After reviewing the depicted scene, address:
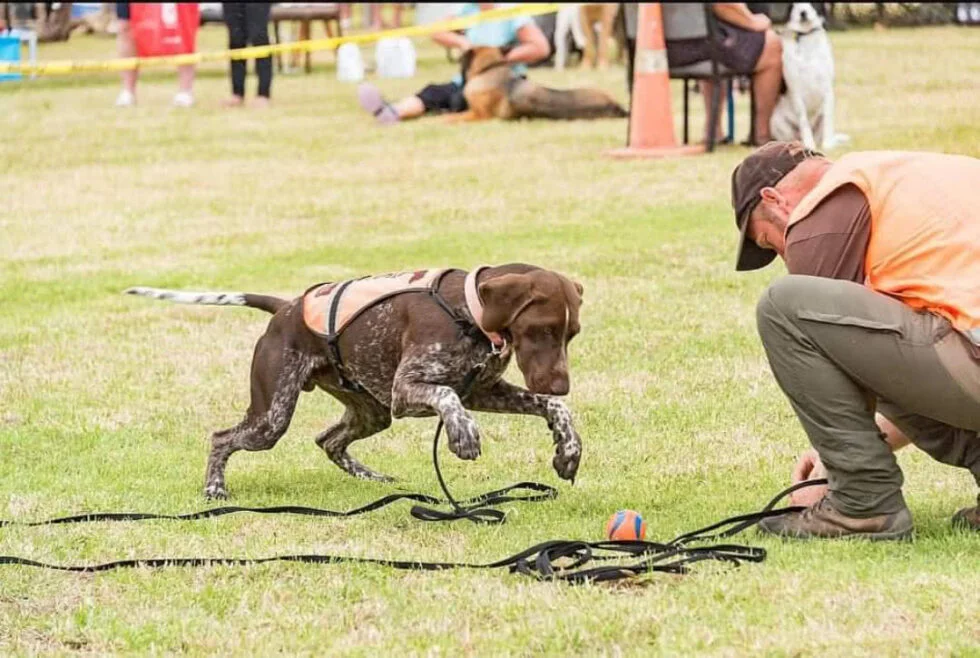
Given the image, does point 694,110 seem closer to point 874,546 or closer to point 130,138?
point 130,138

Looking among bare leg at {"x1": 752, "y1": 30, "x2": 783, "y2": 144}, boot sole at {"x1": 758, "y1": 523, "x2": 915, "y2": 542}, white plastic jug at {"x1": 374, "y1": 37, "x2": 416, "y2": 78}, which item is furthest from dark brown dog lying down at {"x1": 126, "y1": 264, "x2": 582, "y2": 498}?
white plastic jug at {"x1": 374, "y1": 37, "x2": 416, "y2": 78}

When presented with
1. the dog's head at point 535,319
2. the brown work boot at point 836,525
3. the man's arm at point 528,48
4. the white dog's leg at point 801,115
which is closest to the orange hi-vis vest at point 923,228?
the brown work boot at point 836,525

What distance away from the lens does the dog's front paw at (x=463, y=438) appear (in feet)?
18.0

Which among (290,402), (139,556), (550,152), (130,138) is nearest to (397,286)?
(290,402)

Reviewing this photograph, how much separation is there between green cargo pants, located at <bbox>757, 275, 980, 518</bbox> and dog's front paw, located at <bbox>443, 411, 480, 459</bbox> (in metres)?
1.05

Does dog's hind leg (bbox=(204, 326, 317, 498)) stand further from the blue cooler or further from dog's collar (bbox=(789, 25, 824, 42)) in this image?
the blue cooler

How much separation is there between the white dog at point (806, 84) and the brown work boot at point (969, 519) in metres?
10.0

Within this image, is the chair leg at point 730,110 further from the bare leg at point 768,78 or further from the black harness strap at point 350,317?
the black harness strap at point 350,317

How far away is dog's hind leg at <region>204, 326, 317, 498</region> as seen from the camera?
601 centimetres

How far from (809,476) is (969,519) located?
505 mm

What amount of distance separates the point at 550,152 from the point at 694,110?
305 cm

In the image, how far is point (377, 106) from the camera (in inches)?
756

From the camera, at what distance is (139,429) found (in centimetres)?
727

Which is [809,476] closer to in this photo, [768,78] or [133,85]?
[768,78]
